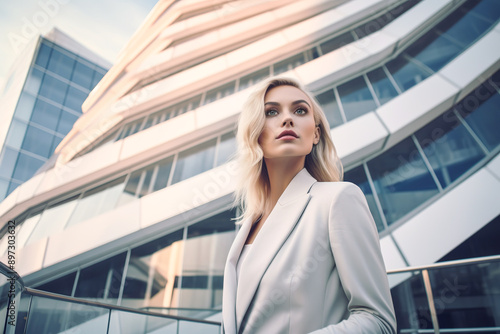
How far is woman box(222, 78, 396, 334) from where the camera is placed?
104 centimetres

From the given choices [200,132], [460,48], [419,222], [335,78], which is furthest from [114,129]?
[460,48]

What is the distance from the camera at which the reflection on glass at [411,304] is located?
137 inches

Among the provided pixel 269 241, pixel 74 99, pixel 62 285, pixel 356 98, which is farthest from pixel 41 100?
pixel 269 241

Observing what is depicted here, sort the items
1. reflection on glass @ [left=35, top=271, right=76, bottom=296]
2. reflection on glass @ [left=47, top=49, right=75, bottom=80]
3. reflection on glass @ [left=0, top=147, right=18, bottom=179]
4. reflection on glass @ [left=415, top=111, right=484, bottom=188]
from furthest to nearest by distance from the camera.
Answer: reflection on glass @ [left=47, top=49, right=75, bottom=80]
reflection on glass @ [left=0, top=147, right=18, bottom=179]
reflection on glass @ [left=35, top=271, right=76, bottom=296]
reflection on glass @ [left=415, top=111, right=484, bottom=188]

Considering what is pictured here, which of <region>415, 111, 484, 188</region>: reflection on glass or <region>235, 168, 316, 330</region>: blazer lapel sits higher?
<region>415, 111, 484, 188</region>: reflection on glass

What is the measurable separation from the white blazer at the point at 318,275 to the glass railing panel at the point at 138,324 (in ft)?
11.8

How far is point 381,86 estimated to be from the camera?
1028 centimetres

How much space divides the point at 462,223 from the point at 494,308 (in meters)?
4.33

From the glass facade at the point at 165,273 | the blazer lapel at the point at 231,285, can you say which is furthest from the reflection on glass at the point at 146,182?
the blazer lapel at the point at 231,285

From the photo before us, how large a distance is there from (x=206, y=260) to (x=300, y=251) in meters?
7.96

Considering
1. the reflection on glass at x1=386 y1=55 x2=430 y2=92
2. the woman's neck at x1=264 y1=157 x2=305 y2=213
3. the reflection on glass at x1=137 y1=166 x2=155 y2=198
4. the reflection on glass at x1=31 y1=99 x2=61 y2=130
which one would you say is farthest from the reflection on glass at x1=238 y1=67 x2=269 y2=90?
the reflection on glass at x1=31 y1=99 x2=61 y2=130

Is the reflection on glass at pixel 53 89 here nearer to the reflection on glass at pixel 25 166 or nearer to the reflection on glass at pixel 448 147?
the reflection on glass at pixel 25 166

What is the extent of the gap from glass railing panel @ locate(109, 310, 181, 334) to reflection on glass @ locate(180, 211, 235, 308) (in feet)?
10.1

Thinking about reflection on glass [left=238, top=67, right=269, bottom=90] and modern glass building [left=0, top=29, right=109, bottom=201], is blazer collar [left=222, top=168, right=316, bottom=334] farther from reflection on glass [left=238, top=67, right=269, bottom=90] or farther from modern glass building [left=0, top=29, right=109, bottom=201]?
modern glass building [left=0, top=29, right=109, bottom=201]
